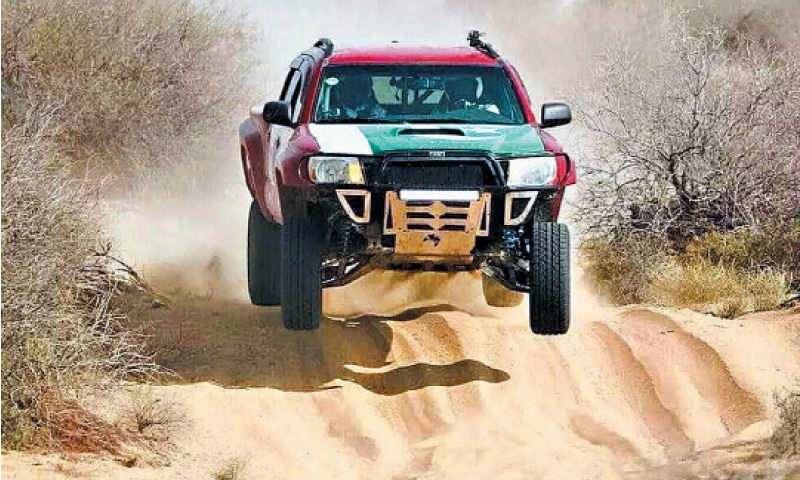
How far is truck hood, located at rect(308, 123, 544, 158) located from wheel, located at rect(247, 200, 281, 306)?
2.37 metres

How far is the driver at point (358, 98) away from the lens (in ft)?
36.6

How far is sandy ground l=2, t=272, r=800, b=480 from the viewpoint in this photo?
9.66 m

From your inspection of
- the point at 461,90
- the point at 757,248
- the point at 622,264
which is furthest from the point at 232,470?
the point at 757,248

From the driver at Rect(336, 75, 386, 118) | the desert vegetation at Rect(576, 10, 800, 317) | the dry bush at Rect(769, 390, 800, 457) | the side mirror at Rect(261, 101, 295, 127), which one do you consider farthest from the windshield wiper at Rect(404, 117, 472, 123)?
the desert vegetation at Rect(576, 10, 800, 317)

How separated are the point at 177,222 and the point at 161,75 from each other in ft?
7.60

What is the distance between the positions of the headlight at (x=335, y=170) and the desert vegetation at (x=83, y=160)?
1669 mm

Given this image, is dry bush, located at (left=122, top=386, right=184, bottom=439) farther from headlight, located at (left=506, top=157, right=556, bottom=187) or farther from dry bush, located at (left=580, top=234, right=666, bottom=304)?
dry bush, located at (left=580, top=234, right=666, bottom=304)

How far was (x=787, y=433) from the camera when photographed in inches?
373

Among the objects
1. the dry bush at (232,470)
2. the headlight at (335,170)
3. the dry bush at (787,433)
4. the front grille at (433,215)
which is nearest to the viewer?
the dry bush at (232,470)

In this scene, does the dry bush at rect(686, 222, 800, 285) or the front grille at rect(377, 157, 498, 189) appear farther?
the dry bush at rect(686, 222, 800, 285)

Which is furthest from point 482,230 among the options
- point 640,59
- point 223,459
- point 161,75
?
point 640,59

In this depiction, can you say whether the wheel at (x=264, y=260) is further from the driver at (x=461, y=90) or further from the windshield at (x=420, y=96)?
the driver at (x=461, y=90)

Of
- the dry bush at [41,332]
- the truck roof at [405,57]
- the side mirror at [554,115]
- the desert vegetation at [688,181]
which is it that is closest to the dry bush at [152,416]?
the dry bush at [41,332]

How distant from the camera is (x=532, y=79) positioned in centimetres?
3538
